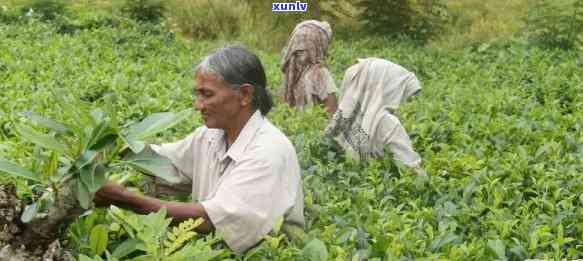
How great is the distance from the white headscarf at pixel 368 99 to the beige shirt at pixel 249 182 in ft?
5.53

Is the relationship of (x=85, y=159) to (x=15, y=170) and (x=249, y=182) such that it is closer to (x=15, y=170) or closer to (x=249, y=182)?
(x=15, y=170)

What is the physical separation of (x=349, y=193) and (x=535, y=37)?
756 cm

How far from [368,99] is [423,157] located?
0.54 meters

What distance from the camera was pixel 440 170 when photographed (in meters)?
4.40

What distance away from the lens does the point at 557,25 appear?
10.6 meters

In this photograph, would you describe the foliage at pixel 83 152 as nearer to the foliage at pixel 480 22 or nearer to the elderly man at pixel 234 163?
the elderly man at pixel 234 163

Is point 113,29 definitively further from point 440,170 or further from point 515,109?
point 440,170

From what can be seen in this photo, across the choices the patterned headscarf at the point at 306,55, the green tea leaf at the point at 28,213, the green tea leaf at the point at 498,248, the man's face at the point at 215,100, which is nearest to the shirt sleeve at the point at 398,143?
the green tea leaf at the point at 498,248

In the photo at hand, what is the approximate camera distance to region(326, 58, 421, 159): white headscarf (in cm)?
447

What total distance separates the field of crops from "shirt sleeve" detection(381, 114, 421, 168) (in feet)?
0.21

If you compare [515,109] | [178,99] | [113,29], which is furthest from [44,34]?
[515,109]

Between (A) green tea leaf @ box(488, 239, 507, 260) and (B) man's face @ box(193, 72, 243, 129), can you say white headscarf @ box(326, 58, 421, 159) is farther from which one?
(B) man's face @ box(193, 72, 243, 129)

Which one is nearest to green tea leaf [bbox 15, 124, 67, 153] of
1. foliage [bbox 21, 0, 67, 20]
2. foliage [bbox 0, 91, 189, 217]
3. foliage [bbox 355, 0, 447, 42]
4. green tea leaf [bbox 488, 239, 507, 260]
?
foliage [bbox 0, 91, 189, 217]

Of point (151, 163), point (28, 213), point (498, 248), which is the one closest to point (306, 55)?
point (498, 248)
